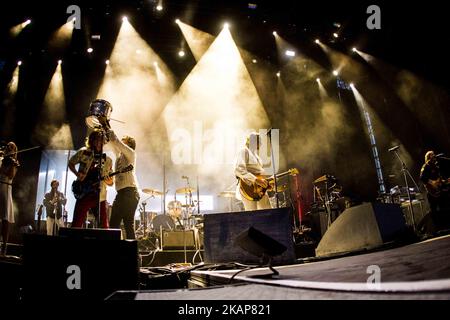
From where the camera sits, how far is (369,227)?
9.55 ft

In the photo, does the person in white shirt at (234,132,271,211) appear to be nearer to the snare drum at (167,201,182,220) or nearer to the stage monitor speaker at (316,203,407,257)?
the stage monitor speaker at (316,203,407,257)

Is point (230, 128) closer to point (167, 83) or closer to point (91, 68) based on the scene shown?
point (167, 83)

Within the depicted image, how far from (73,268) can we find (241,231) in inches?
61.5

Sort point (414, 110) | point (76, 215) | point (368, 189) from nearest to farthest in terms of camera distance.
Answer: point (76, 215)
point (414, 110)
point (368, 189)

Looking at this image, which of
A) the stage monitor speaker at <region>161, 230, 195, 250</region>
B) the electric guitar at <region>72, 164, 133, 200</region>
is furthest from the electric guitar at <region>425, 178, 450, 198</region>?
the electric guitar at <region>72, 164, 133, 200</region>

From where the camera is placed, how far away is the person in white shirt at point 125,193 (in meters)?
4.18

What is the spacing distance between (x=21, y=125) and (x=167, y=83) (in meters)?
5.19

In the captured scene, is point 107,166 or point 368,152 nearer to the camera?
point 107,166

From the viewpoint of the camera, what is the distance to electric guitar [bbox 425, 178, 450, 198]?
6.79 metres

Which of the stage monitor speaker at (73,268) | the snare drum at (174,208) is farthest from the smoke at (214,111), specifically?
the stage monitor speaker at (73,268)

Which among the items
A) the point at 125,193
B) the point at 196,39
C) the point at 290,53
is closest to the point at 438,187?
the point at 290,53
